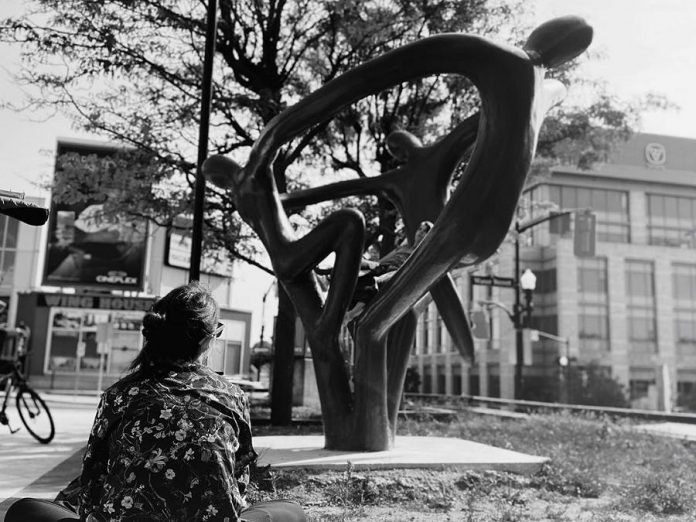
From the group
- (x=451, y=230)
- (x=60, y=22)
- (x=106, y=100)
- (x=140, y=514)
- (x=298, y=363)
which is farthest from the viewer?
(x=298, y=363)

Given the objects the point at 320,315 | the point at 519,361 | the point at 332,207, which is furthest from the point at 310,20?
the point at 519,361

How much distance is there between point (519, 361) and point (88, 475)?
26.2 meters

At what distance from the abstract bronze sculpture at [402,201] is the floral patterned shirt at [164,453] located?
3.88m

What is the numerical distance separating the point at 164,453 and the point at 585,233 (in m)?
23.8

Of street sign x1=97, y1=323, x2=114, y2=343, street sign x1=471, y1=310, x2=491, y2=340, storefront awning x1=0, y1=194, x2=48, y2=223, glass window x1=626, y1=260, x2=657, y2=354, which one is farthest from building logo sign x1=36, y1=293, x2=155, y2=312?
glass window x1=626, y1=260, x2=657, y2=354

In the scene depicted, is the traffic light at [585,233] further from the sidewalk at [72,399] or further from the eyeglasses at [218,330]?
the eyeglasses at [218,330]

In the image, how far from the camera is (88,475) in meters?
2.47

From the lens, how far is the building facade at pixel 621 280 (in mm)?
51594

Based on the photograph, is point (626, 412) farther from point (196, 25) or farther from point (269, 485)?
point (269, 485)

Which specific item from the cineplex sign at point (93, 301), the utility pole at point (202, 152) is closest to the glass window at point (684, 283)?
the cineplex sign at point (93, 301)

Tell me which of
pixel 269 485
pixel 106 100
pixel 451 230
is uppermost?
pixel 106 100

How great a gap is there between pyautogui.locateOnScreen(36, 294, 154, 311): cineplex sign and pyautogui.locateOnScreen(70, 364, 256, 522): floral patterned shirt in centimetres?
3674

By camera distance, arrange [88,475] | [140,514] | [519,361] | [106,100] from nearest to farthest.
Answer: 1. [140,514]
2. [88,475]
3. [106,100]
4. [519,361]

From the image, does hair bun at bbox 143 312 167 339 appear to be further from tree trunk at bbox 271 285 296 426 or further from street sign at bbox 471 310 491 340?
street sign at bbox 471 310 491 340
